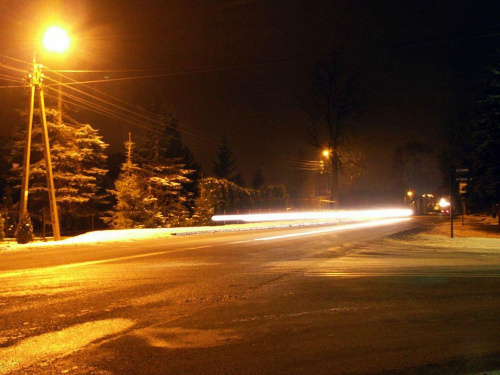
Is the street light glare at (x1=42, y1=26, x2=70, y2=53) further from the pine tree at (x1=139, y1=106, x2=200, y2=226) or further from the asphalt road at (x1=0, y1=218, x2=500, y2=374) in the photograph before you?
the pine tree at (x1=139, y1=106, x2=200, y2=226)

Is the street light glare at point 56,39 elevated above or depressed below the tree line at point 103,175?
above

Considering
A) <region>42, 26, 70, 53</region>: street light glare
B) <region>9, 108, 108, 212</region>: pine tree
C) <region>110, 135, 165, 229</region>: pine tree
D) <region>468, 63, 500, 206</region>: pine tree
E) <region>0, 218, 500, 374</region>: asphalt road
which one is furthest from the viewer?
<region>110, 135, 165, 229</region>: pine tree

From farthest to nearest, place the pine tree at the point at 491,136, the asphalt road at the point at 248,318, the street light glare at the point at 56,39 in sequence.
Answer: the pine tree at the point at 491,136, the street light glare at the point at 56,39, the asphalt road at the point at 248,318

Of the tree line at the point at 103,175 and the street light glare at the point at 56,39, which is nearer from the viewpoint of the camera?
the street light glare at the point at 56,39

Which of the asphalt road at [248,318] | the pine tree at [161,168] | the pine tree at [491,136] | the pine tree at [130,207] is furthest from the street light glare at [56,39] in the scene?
the pine tree at [491,136]

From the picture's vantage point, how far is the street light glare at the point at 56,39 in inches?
811

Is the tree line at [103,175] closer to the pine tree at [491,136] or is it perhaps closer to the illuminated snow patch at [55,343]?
the pine tree at [491,136]

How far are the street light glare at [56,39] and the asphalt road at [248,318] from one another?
1140cm

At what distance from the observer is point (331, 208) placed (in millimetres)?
51406

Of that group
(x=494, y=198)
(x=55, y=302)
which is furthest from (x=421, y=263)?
(x=494, y=198)

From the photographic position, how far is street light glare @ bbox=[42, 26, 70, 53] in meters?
20.6

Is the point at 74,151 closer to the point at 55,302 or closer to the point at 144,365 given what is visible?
the point at 55,302

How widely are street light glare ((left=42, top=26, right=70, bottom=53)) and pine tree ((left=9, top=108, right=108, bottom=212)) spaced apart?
11.9m

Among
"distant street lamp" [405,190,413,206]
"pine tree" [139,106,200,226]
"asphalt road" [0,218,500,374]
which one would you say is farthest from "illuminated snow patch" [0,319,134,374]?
"distant street lamp" [405,190,413,206]
